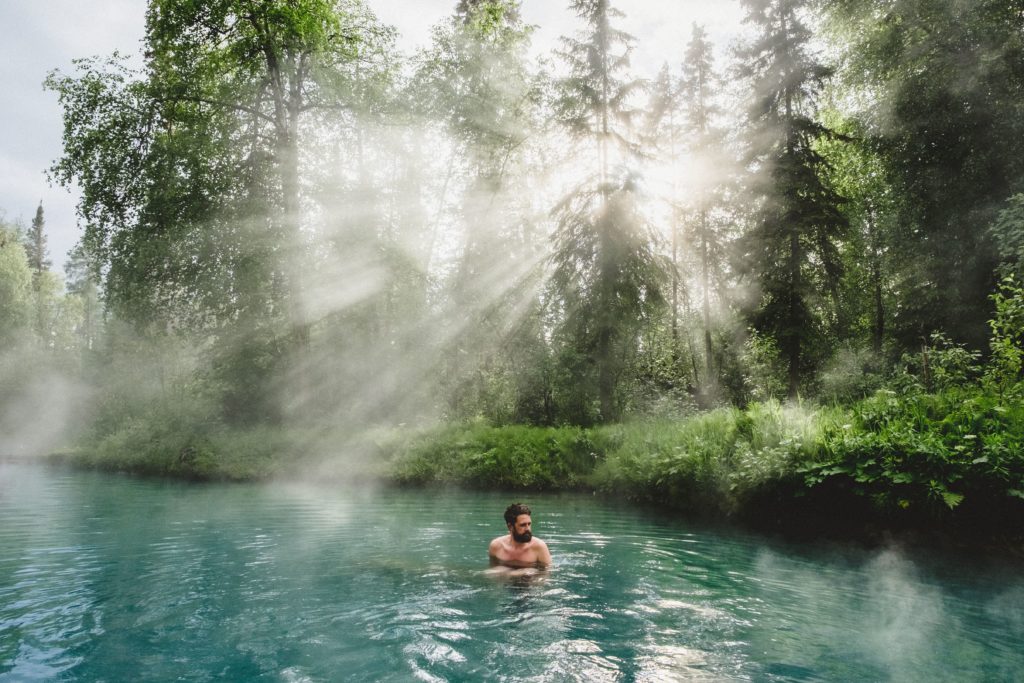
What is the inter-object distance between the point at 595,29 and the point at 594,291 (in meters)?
8.70

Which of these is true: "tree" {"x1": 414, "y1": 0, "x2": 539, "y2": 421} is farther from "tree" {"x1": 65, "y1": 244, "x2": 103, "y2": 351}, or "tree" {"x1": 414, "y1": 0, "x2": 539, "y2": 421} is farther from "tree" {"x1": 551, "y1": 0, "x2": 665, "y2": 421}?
"tree" {"x1": 65, "y1": 244, "x2": 103, "y2": 351}

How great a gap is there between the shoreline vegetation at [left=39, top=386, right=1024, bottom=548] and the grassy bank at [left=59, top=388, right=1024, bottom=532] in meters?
0.02

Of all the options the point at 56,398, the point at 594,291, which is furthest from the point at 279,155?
the point at 56,398

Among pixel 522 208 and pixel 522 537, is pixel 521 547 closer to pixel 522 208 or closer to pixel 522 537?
pixel 522 537

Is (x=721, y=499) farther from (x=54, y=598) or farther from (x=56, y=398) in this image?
(x=56, y=398)

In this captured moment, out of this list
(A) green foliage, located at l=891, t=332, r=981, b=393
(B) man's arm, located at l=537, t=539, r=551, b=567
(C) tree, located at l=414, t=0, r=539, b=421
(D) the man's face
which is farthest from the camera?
(C) tree, located at l=414, t=0, r=539, b=421

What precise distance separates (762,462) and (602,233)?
10513mm

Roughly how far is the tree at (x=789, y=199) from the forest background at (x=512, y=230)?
110mm

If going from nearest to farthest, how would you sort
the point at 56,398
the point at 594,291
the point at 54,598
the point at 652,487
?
the point at 54,598 < the point at 652,487 < the point at 594,291 < the point at 56,398

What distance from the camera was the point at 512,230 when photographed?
25250 millimetres

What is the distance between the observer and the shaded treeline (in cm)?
1886

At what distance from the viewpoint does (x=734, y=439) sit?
38.4ft

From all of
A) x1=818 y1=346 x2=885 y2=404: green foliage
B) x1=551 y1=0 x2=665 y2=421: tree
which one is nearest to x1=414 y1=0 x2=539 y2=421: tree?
x1=551 y1=0 x2=665 y2=421: tree

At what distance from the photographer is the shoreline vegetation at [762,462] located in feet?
25.7
